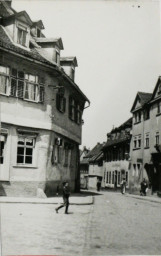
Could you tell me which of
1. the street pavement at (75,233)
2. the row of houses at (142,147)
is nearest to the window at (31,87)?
the street pavement at (75,233)

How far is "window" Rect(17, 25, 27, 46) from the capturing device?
1353 centimetres

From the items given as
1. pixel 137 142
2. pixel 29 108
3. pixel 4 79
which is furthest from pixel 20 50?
pixel 137 142

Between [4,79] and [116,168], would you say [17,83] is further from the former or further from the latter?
[116,168]

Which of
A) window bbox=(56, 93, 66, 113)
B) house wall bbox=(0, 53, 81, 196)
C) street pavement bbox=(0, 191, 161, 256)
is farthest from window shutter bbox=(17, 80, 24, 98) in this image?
street pavement bbox=(0, 191, 161, 256)

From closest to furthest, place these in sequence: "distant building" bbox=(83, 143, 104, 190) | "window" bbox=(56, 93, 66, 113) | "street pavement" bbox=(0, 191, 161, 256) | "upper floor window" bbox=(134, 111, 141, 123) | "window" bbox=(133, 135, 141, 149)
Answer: "street pavement" bbox=(0, 191, 161, 256) < "window" bbox=(56, 93, 66, 113) < "upper floor window" bbox=(134, 111, 141, 123) < "window" bbox=(133, 135, 141, 149) < "distant building" bbox=(83, 143, 104, 190)

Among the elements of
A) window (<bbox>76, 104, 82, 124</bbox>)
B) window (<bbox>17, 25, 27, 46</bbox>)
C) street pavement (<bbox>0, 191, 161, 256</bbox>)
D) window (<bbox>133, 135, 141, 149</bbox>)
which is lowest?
street pavement (<bbox>0, 191, 161, 256</bbox>)

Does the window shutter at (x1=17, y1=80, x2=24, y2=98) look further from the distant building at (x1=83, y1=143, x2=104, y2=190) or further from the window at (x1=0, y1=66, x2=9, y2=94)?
the distant building at (x1=83, y1=143, x2=104, y2=190)

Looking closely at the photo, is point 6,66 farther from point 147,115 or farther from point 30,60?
point 147,115

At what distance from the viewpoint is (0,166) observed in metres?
13.3

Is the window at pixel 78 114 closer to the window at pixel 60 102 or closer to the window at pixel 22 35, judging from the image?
the window at pixel 60 102

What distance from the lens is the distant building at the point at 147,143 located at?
24.6 m

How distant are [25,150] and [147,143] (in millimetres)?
14256

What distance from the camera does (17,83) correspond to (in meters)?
13.5

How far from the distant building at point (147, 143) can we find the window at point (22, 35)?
11.0m
